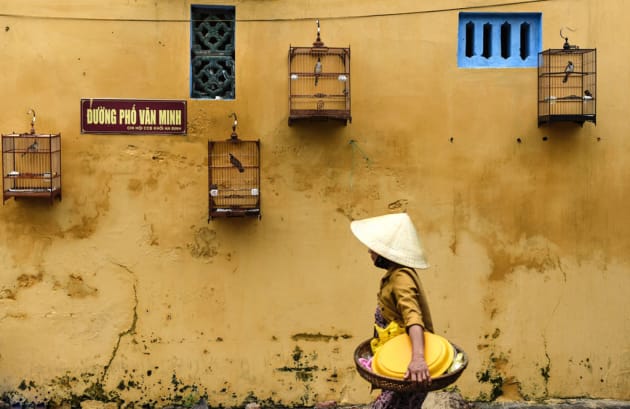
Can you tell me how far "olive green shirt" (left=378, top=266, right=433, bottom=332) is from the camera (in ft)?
12.0

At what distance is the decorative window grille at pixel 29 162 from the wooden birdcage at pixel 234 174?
1286mm

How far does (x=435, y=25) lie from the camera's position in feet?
20.6

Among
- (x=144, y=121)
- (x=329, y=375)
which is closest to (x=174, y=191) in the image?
(x=144, y=121)

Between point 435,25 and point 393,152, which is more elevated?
point 435,25

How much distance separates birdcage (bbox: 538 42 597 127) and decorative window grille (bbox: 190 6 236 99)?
2646 mm

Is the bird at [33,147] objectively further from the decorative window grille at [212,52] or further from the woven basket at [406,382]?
the woven basket at [406,382]

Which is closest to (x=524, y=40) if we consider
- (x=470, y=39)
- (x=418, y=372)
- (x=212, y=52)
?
(x=470, y=39)

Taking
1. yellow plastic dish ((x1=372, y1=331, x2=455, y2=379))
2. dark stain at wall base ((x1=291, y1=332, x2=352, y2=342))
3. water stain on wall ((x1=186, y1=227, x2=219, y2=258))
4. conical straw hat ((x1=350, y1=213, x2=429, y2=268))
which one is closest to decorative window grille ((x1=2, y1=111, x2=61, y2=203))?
water stain on wall ((x1=186, y1=227, x2=219, y2=258))

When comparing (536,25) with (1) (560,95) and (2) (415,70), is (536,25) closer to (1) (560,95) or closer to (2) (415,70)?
(1) (560,95)

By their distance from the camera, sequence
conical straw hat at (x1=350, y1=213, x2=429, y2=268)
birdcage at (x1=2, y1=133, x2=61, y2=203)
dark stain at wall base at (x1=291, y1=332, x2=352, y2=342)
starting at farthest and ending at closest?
dark stain at wall base at (x1=291, y1=332, x2=352, y2=342) < birdcage at (x1=2, y1=133, x2=61, y2=203) < conical straw hat at (x1=350, y1=213, x2=429, y2=268)

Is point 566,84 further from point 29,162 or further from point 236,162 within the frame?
point 29,162

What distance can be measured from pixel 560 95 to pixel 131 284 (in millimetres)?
3979

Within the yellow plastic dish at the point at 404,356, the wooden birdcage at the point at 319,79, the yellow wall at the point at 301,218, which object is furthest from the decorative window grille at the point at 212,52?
the yellow plastic dish at the point at 404,356

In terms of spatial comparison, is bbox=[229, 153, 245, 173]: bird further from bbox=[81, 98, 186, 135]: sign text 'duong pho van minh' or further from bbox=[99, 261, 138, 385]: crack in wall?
bbox=[99, 261, 138, 385]: crack in wall
